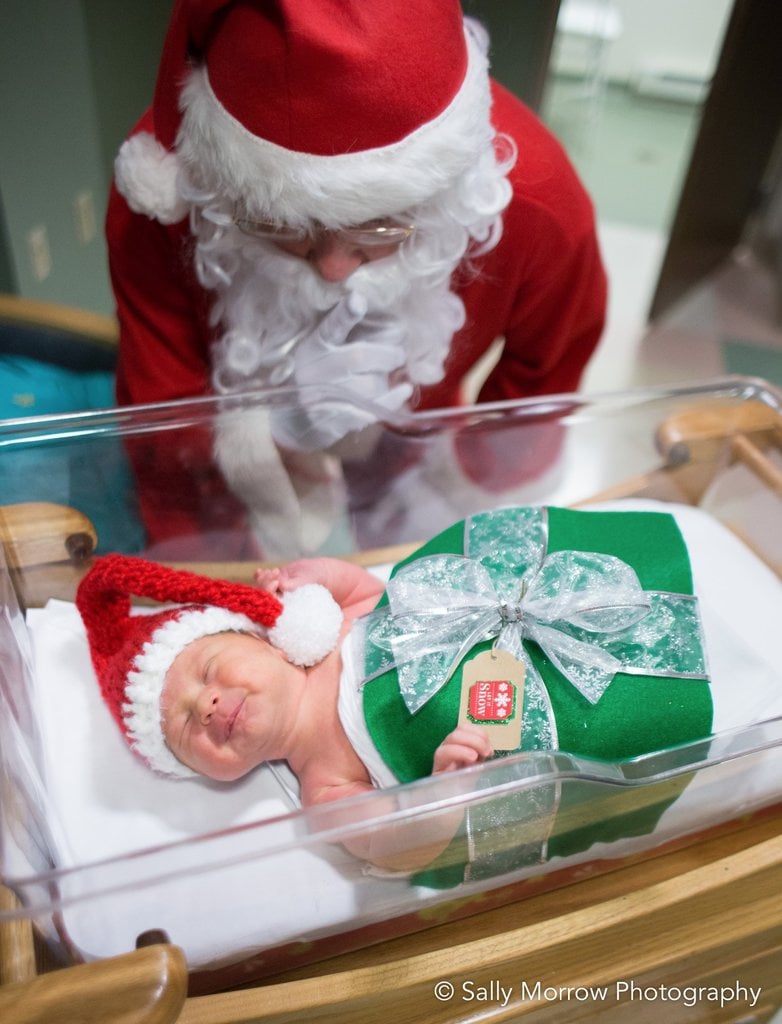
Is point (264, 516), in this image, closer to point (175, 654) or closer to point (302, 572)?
point (302, 572)

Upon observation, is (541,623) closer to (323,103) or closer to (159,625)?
(159,625)

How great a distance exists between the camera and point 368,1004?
76cm

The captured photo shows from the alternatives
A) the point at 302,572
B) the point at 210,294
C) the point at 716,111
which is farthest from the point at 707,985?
the point at 716,111

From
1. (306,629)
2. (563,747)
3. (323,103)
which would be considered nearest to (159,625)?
(306,629)

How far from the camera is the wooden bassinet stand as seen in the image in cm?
63

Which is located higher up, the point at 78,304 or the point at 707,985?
the point at 78,304

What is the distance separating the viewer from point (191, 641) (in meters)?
0.88

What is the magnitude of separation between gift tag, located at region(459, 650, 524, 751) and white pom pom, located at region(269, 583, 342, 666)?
163 mm

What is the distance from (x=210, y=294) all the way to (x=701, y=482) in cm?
75

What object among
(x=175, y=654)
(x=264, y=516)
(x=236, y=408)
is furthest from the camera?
(x=264, y=516)

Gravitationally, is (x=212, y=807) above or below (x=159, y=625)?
below

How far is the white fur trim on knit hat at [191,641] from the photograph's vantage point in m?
0.85

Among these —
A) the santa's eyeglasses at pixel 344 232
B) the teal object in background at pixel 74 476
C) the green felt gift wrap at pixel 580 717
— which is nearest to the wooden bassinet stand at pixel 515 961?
the teal object in background at pixel 74 476

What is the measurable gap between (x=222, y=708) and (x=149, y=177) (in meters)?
0.61
